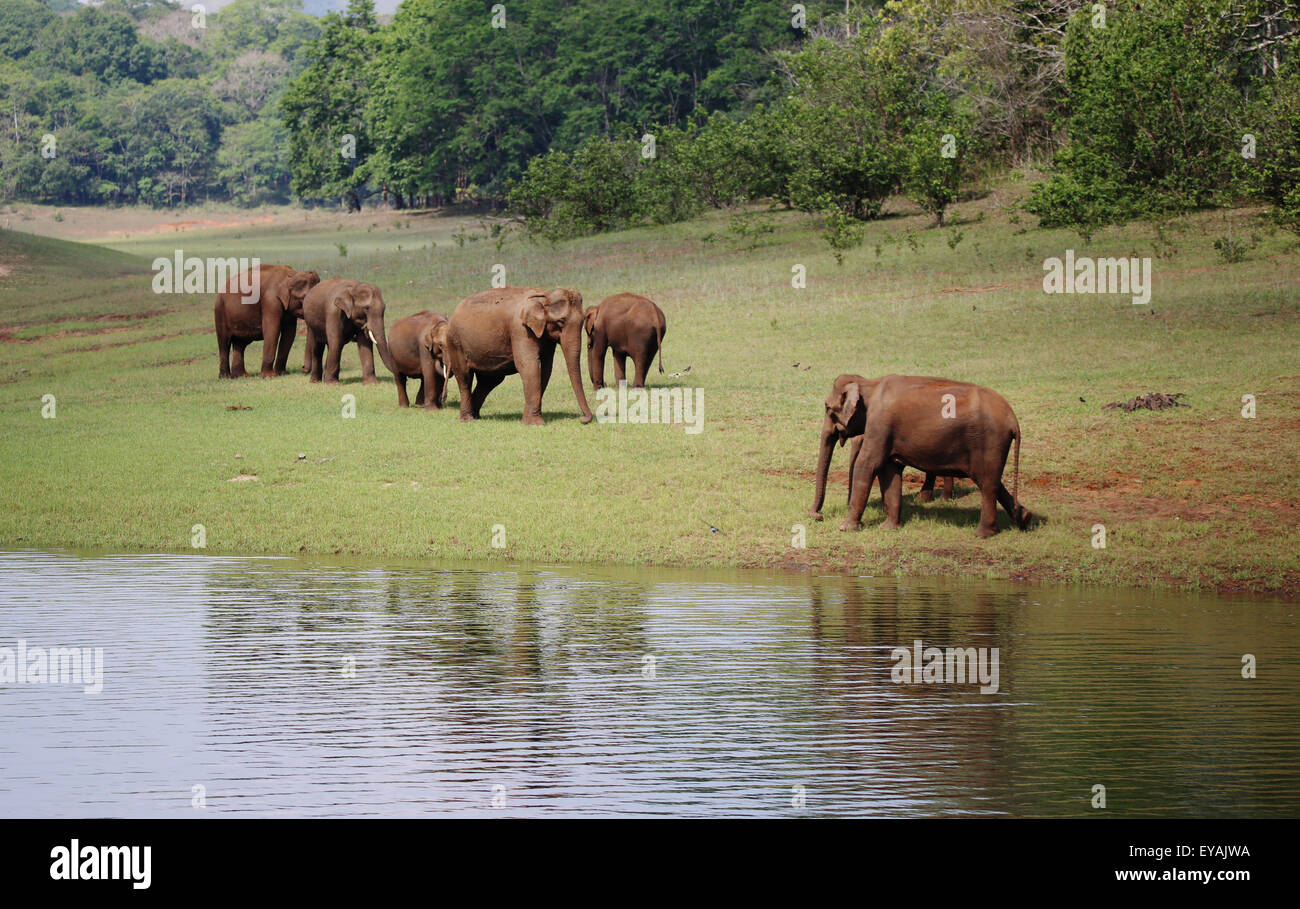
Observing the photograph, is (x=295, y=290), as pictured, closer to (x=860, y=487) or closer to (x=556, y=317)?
(x=556, y=317)

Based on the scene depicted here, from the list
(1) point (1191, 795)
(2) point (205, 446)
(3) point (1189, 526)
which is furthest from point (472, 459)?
(1) point (1191, 795)

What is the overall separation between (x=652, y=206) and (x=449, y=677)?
47065 millimetres

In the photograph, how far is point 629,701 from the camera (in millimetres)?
11195

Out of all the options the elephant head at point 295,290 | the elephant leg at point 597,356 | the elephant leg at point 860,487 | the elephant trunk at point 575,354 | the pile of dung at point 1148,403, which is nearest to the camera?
the elephant leg at point 860,487

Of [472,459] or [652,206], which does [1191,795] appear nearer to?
[472,459]

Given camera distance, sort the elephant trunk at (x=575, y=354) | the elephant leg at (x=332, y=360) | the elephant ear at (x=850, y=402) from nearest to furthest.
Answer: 1. the elephant ear at (x=850, y=402)
2. the elephant trunk at (x=575, y=354)
3. the elephant leg at (x=332, y=360)

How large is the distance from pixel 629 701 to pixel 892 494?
7794 millimetres

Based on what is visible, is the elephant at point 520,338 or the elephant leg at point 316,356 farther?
the elephant leg at point 316,356

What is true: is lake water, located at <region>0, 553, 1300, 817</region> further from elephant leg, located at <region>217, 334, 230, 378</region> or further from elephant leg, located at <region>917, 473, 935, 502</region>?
elephant leg, located at <region>217, 334, 230, 378</region>

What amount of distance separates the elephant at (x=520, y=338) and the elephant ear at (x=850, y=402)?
6.32 m

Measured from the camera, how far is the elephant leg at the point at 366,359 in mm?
29516

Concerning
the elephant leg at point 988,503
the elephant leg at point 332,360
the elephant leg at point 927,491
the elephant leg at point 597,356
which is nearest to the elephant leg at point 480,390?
the elephant leg at point 597,356

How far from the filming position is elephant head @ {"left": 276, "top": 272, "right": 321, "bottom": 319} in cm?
3036

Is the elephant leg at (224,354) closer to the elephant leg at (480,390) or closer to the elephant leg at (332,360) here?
the elephant leg at (332,360)
